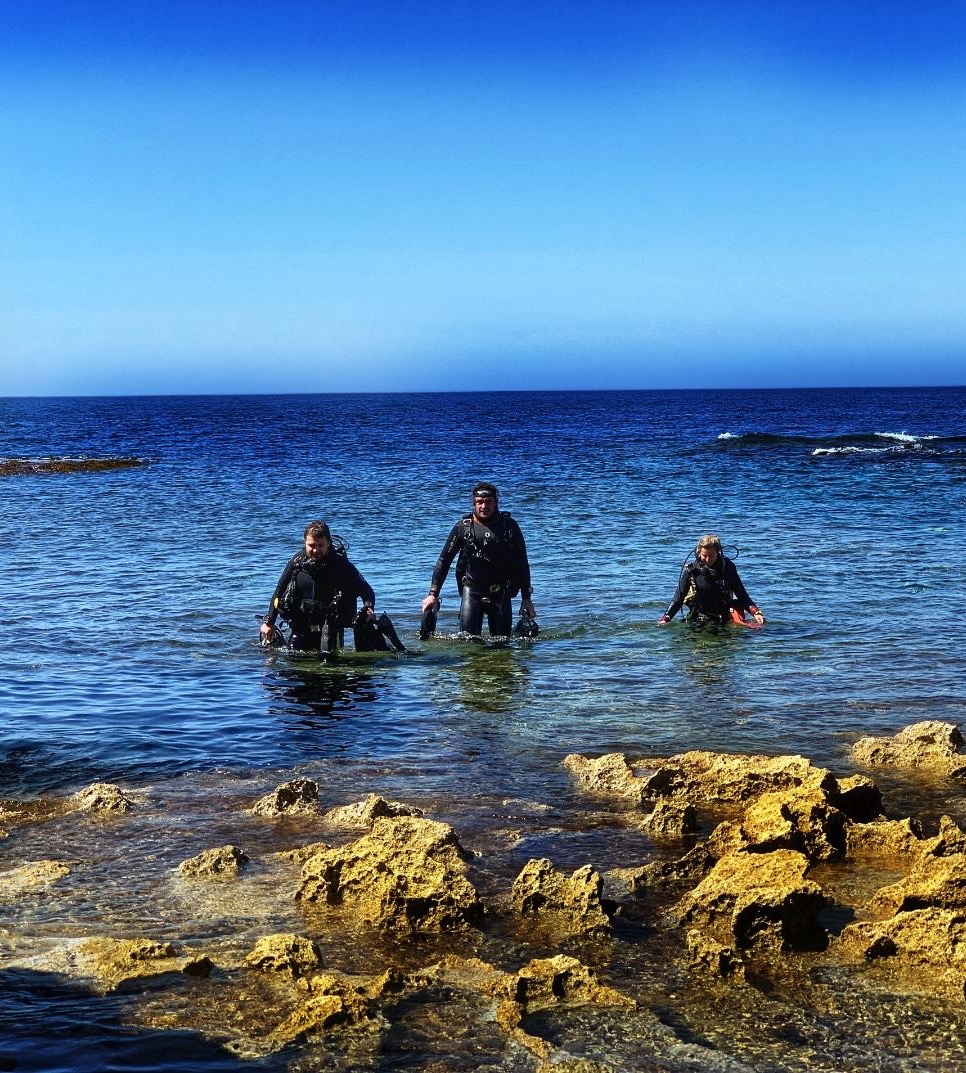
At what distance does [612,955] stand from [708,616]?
962cm

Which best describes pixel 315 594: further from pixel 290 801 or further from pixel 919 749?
pixel 919 749

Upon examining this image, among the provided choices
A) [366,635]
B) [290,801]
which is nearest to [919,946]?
[290,801]

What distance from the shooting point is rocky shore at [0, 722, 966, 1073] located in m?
5.02

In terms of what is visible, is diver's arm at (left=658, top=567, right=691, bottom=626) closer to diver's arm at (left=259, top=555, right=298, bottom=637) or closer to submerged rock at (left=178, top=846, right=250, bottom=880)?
diver's arm at (left=259, top=555, right=298, bottom=637)

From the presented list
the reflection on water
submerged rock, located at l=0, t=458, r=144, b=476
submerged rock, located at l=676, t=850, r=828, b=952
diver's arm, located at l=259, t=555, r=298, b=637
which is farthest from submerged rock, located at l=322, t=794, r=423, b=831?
submerged rock, located at l=0, t=458, r=144, b=476

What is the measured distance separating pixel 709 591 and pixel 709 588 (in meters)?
0.04

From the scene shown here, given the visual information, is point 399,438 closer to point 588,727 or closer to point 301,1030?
point 588,727

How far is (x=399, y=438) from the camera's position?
230 ft

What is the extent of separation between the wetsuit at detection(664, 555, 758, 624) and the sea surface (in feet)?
1.61

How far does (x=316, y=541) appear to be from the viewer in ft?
43.4

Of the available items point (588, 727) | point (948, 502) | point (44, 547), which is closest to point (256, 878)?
point (588, 727)

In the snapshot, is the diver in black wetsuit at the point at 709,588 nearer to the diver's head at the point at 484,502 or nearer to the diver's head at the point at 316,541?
the diver's head at the point at 484,502

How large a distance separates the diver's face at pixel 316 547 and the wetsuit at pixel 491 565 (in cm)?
150

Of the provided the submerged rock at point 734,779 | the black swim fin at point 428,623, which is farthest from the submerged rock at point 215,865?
the black swim fin at point 428,623
